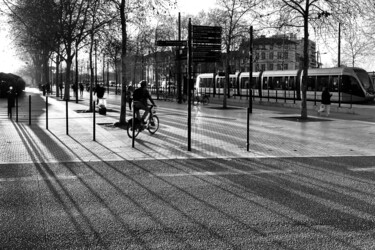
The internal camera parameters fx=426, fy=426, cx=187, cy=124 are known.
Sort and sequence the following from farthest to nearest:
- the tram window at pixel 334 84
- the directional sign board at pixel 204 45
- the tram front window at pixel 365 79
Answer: the tram window at pixel 334 84, the tram front window at pixel 365 79, the directional sign board at pixel 204 45

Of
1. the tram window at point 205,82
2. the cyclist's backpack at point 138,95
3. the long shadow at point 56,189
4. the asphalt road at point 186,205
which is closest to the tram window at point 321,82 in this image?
the tram window at point 205,82

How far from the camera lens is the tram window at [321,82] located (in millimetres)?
31936

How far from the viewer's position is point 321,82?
32.4 meters

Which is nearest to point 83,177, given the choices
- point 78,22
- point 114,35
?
point 114,35

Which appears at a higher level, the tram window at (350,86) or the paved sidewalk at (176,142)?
the tram window at (350,86)

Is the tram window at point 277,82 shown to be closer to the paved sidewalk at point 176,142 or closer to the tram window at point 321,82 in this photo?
the tram window at point 321,82

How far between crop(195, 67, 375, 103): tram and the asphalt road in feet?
65.2

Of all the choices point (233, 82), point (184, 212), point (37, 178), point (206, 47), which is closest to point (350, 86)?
point (233, 82)

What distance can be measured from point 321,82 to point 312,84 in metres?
1.15

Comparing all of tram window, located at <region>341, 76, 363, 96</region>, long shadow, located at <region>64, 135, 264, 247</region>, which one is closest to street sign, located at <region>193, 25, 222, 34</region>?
long shadow, located at <region>64, 135, 264, 247</region>

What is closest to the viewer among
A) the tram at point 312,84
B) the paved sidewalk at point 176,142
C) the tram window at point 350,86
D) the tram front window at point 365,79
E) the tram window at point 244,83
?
the paved sidewalk at point 176,142

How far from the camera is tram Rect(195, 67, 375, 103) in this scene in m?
30.7

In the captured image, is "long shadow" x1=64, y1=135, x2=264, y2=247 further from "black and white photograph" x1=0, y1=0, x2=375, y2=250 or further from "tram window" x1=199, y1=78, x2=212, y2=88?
"tram window" x1=199, y1=78, x2=212, y2=88

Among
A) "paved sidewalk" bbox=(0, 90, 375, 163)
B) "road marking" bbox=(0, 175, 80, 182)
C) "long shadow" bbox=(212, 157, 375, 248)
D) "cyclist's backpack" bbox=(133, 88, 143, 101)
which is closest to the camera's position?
"long shadow" bbox=(212, 157, 375, 248)
